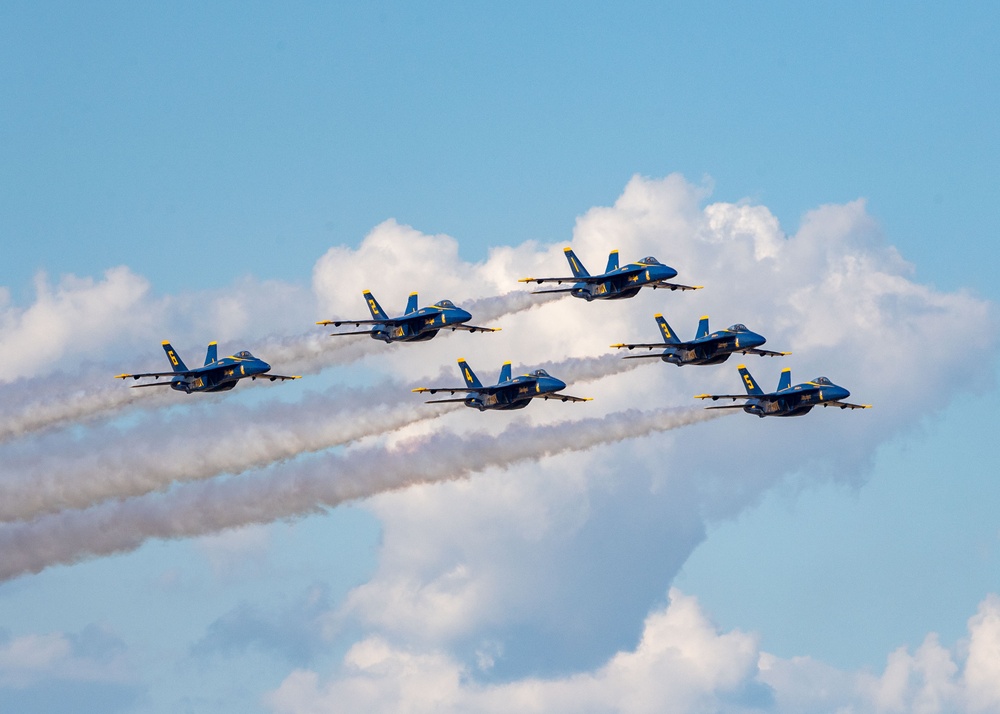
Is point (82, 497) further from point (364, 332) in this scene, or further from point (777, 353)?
point (777, 353)

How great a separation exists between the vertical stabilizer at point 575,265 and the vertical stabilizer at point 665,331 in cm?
551

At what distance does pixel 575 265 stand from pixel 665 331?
718cm

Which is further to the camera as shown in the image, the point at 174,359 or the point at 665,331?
the point at 665,331

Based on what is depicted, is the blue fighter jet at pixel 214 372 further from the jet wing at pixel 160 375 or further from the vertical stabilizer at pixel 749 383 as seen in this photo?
the vertical stabilizer at pixel 749 383

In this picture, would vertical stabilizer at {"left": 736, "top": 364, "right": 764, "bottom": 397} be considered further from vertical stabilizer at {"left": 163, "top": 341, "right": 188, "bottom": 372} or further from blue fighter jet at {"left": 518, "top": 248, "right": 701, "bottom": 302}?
vertical stabilizer at {"left": 163, "top": 341, "right": 188, "bottom": 372}

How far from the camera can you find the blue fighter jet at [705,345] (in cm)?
10300

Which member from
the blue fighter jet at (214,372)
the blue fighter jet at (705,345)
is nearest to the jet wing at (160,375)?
the blue fighter jet at (214,372)

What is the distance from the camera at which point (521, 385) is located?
98.6 m

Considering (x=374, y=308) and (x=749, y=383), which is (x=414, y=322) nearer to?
(x=374, y=308)

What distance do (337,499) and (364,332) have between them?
10.5 metres

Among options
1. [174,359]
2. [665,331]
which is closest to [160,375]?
[174,359]

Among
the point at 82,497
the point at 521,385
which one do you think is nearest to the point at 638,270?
the point at 521,385

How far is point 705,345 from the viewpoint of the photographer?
10412cm

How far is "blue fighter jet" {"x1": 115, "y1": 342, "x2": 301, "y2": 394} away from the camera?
98250mm
